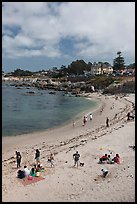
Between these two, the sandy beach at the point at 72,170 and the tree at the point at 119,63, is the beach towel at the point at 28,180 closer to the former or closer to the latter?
the sandy beach at the point at 72,170

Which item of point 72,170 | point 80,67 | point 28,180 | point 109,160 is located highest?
point 80,67

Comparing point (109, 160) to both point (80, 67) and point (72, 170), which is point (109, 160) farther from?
point (80, 67)

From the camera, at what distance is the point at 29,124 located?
3053 centimetres

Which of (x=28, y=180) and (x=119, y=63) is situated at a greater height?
(x=119, y=63)

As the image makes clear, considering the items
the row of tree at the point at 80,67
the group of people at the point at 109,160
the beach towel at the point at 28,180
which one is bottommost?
the beach towel at the point at 28,180

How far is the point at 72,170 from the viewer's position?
48.1ft

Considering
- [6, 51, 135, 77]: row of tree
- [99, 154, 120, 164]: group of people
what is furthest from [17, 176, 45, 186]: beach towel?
[6, 51, 135, 77]: row of tree

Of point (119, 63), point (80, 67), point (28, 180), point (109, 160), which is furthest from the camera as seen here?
point (80, 67)

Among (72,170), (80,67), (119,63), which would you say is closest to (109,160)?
(72,170)

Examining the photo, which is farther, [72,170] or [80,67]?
[80,67]

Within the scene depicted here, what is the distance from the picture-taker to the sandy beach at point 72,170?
11.3m

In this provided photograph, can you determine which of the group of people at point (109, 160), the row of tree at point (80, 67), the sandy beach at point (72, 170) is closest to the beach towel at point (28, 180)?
the sandy beach at point (72, 170)

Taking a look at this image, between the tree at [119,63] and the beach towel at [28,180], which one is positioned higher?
the tree at [119,63]

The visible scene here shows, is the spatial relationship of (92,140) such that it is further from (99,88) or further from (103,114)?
(99,88)
